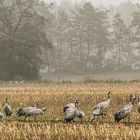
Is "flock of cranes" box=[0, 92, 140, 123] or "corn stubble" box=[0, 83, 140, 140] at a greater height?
"flock of cranes" box=[0, 92, 140, 123]

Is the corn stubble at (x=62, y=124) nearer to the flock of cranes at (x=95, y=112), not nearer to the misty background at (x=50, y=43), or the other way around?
the flock of cranes at (x=95, y=112)

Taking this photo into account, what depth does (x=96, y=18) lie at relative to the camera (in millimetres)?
111000

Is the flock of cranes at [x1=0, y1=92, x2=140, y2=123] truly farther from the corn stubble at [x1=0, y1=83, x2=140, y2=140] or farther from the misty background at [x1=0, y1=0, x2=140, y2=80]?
the misty background at [x1=0, y1=0, x2=140, y2=80]

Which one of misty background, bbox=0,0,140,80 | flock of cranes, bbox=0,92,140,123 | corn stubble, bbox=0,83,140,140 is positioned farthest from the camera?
misty background, bbox=0,0,140,80

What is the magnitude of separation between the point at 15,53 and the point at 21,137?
5411 centimetres

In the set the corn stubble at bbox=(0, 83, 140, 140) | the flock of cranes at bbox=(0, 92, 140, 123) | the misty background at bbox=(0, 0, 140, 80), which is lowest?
the corn stubble at bbox=(0, 83, 140, 140)

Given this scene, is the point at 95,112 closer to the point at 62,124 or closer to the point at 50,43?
the point at 62,124

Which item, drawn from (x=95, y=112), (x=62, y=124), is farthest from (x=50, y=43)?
(x=62, y=124)

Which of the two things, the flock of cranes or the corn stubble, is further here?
the flock of cranes

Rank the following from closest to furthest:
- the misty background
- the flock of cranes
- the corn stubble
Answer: the corn stubble
the flock of cranes
the misty background

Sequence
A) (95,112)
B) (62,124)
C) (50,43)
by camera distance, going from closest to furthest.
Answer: (62,124) → (95,112) → (50,43)

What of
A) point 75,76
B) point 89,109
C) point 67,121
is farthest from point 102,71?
point 67,121

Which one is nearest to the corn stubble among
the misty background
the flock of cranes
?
the flock of cranes

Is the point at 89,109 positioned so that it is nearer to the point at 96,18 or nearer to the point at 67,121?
the point at 67,121
